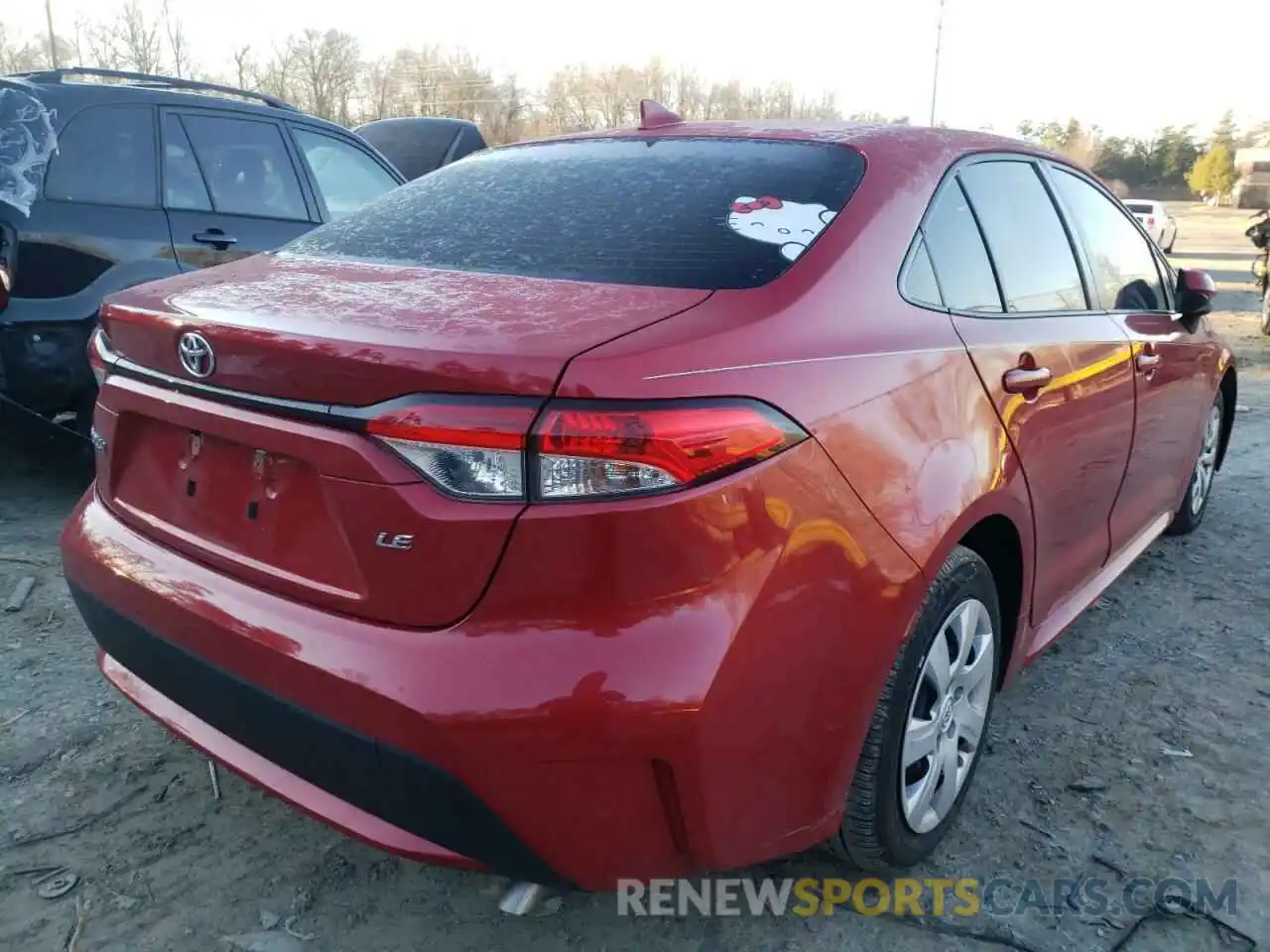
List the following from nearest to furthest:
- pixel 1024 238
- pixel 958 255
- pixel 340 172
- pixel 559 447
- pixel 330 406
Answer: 1. pixel 559 447
2. pixel 330 406
3. pixel 958 255
4. pixel 1024 238
5. pixel 340 172

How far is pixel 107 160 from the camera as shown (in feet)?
14.0

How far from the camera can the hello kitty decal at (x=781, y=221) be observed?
1994mm

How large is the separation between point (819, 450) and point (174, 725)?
1.40 meters

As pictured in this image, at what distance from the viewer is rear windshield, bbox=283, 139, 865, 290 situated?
199cm

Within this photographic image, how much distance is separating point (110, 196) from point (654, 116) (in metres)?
2.62

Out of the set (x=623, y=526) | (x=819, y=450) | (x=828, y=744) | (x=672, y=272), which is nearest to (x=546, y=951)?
(x=828, y=744)

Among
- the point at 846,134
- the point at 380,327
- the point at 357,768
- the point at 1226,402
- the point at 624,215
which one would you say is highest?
the point at 846,134

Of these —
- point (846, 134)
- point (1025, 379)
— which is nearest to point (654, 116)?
point (846, 134)

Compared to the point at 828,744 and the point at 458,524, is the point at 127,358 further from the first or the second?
the point at 828,744

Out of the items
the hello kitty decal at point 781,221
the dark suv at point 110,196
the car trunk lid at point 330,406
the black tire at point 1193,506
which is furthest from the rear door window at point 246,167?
the black tire at point 1193,506

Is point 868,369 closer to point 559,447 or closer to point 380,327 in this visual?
point 559,447

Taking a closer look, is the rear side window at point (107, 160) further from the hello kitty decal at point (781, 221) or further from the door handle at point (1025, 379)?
the door handle at point (1025, 379)

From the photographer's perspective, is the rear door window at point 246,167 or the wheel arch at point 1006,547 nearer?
the wheel arch at point 1006,547

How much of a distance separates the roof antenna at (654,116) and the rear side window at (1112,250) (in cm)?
119
